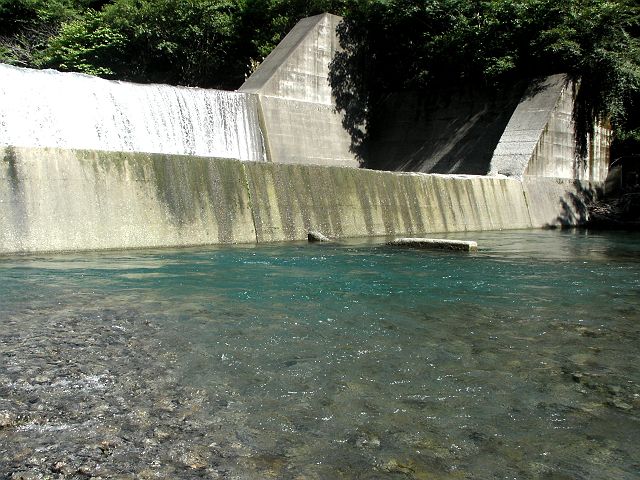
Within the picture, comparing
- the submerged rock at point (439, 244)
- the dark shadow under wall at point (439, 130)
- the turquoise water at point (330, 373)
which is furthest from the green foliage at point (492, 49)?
the turquoise water at point (330, 373)

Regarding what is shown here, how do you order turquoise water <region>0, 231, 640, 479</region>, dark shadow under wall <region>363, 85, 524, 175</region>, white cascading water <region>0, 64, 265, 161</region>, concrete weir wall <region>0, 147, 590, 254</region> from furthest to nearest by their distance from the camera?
dark shadow under wall <region>363, 85, 524, 175</region>
white cascading water <region>0, 64, 265, 161</region>
concrete weir wall <region>0, 147, 590, 254</region>
turquoise water <region>0, 231, 640, 479</region>

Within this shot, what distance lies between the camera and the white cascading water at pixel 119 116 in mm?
12305

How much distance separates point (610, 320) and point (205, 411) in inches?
113

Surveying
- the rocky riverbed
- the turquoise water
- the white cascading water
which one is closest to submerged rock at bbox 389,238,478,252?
the turquoise water

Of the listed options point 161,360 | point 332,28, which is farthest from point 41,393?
point 332,28

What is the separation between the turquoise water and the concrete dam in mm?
1895

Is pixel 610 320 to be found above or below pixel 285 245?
below

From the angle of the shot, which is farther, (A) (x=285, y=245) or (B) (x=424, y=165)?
(B) (x=424, y=165)

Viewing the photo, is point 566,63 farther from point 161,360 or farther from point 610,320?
point 161,360

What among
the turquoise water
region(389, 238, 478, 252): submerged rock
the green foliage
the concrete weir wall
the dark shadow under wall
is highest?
the green foliage

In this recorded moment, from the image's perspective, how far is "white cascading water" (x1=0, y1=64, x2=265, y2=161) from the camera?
12.3 m

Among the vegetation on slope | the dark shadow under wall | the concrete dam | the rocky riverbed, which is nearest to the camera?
the rocky riverbed

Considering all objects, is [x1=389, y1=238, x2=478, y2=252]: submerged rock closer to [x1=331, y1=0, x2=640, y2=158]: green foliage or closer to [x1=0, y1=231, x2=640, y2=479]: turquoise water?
[x1=0, y1=231, x2=640, y2=479]: turquoise water

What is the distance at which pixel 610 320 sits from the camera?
161 inches
